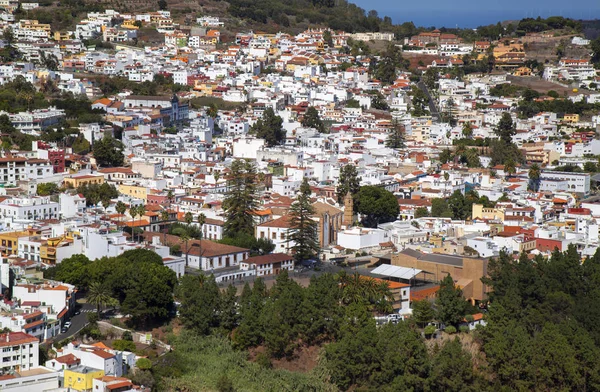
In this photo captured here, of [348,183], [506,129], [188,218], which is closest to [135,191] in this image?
[188,218]

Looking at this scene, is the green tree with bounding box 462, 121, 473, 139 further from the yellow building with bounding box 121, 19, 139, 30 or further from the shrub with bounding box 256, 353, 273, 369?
the shrub with bounding box 256, 353, 273, 369

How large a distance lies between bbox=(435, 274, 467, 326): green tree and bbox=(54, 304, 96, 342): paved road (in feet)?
20.8

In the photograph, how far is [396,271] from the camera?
76.5ft

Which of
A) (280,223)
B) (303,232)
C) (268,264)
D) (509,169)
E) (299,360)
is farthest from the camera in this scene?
(509,169)

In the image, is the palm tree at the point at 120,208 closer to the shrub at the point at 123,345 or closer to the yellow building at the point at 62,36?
the shrub at the point at 123,345

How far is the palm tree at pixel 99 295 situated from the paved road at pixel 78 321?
26 cm

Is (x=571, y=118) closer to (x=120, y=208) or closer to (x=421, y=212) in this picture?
(x=421, y=212)

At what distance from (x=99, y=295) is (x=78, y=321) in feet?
1.92

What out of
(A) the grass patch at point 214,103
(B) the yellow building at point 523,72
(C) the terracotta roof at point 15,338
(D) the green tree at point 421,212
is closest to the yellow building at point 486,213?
(D) the green tree at point 421,212

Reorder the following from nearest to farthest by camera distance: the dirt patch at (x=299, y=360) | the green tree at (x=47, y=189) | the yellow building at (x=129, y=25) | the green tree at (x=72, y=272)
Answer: the dirt patch at (x=299, y=360)
the green tree at (x=72, y=272)
the green tree at (x=47, y=189)
the yellow building at (x=129, y=25)

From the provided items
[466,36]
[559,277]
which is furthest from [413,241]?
[466,36]

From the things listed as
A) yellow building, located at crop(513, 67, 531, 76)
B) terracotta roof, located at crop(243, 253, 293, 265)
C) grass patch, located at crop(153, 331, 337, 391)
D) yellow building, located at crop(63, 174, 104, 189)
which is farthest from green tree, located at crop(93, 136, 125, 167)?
yellow building, located at crop(513, 67, 531, 76)

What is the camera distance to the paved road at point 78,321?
20.1 meters

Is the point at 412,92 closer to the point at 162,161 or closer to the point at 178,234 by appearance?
the point at 162,161
